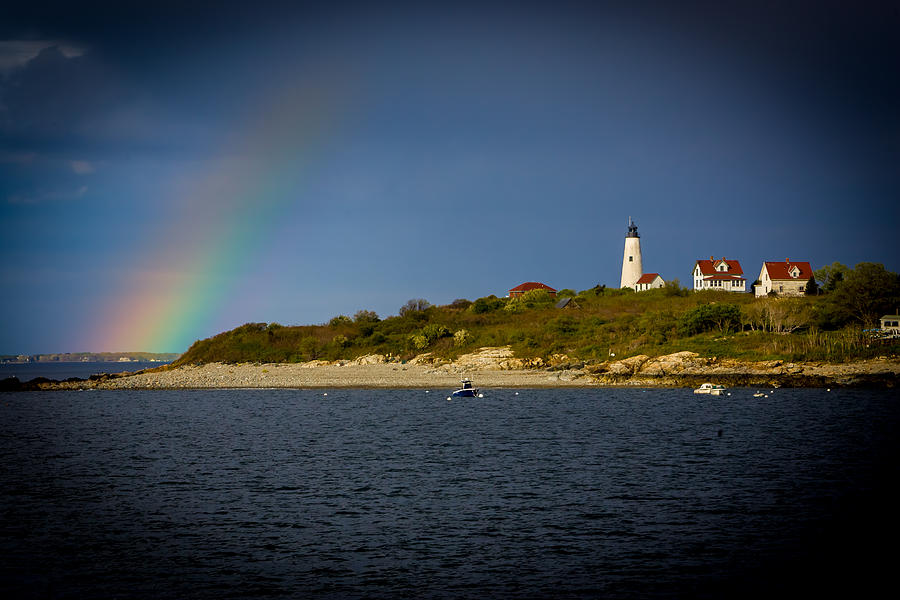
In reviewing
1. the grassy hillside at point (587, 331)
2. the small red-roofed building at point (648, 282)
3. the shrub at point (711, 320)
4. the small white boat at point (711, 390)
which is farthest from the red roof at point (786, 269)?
the small white boat at point (711, 390)

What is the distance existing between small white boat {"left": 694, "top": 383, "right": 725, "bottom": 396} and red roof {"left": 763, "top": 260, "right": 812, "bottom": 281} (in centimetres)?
6604

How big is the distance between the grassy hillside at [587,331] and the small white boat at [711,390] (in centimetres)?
1331

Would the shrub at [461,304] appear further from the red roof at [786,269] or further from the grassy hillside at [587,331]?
the red roof at [786,269]

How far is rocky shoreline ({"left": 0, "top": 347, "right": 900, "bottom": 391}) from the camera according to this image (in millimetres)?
67188

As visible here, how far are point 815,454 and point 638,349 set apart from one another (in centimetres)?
5026

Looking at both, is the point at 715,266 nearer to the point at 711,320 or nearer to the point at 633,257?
the point at 633,257

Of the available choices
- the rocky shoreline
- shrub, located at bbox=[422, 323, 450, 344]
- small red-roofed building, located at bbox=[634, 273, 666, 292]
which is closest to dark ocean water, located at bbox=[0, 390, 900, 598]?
the rocky shoreline

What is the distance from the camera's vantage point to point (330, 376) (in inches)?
3396

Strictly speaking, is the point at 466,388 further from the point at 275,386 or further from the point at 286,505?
the point at 286,505

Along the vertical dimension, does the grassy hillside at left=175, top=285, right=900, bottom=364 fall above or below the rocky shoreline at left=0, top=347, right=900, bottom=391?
above

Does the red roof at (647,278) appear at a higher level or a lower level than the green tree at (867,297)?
higher

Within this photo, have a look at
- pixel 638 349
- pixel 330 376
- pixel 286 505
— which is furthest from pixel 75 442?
pixel 638 349

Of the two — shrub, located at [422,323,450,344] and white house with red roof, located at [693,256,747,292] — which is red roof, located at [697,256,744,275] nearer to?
white house with red roof, located at [693,256,747,292]

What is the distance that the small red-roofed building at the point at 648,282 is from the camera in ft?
427
